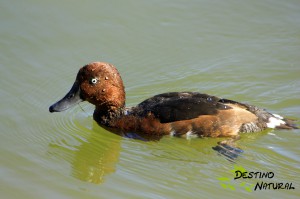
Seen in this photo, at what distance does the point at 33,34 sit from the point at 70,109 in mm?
1742

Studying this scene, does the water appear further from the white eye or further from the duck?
the white eye

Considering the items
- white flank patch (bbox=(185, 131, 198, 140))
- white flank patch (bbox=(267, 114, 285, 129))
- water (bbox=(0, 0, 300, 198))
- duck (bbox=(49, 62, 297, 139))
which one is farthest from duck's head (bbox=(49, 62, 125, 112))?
white flank patch (bbox=(267, 114, 285, 129))

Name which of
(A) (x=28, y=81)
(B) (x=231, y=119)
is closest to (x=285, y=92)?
(B) (x=231, y=119)

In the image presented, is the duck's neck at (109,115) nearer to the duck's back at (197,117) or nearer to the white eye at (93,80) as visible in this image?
the duck's back at (197,117)

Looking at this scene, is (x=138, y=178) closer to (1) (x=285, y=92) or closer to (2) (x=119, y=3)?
(1) (x=285, y=92)

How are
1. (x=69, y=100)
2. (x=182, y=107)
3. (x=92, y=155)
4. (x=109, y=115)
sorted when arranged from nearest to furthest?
(x=92, y=155) < (x=182, y=107) < (x=69, y=100) < (x=109, y=115)

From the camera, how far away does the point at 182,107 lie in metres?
7.07

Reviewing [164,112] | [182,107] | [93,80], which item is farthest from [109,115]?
[182,107]

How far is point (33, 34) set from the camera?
9109mm

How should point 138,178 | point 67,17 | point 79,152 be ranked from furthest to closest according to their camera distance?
point 67,17 < point 79,152 < point 138,178

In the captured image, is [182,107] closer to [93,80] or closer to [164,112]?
[164,112]

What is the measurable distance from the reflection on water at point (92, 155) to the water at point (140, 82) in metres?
0.01

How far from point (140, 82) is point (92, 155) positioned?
2.07 metres

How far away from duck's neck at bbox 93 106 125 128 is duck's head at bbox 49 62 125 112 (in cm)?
4
